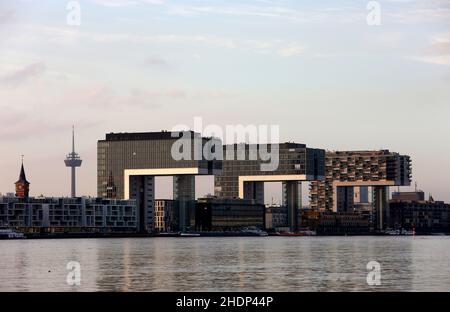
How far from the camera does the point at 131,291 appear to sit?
239 feet

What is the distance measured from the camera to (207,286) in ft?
259

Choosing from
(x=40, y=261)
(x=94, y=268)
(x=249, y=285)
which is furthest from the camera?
(x=40, y=261)

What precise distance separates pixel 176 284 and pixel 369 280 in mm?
14657
